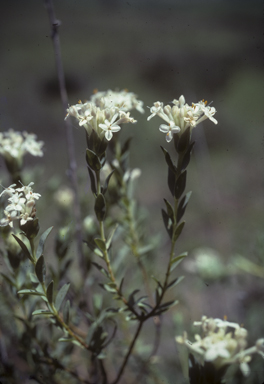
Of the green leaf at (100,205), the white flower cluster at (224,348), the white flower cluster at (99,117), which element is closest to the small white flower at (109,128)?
the white flower cluster at (99,117)

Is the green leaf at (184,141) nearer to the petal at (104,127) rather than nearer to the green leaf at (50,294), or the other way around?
the petal at (104,127)

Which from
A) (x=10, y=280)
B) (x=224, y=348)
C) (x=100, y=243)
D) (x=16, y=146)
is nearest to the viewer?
(x=224, y=348)

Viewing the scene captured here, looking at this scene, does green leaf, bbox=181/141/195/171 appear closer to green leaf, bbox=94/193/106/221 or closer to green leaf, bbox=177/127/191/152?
green leaf, bbox=177/127/191/152

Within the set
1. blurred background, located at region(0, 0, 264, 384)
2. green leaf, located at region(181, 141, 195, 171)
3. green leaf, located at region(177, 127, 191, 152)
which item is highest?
blurred background, located at region(0, 0, 264, 384)

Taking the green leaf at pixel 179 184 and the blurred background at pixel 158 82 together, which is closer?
the green leaf at pixel 179 184

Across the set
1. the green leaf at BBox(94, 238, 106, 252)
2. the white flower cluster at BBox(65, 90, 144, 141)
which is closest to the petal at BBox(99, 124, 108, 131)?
the white flower cluster at BBox(65, 90, 144, 141)

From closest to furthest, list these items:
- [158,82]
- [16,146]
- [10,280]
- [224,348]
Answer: [224,348] < [10,280] < [16,146] < [158,82]

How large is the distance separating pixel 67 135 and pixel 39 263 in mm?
451

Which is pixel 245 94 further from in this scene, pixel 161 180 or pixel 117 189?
pixel 117 189

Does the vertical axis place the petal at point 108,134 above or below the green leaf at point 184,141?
above

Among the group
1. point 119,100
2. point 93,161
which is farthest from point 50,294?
point 119,100

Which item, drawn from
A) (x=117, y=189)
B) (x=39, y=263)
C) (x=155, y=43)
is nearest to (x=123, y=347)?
(x=117, y=189)

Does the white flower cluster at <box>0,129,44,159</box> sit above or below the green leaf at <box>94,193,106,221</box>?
above

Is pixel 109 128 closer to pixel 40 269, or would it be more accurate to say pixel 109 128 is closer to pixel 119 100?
pixel 119 100
